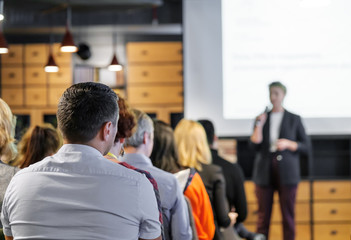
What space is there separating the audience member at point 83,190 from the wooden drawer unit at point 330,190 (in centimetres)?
403

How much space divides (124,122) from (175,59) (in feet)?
16.5

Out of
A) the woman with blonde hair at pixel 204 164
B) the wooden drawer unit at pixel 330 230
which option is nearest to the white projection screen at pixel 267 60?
the wooden drawer unit at pixel 330 230

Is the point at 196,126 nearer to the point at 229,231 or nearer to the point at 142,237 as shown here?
the point at 229,231

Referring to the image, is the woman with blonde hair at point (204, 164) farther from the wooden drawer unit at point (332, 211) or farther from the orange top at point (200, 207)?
the wooden drawer unit at point (332, 211)

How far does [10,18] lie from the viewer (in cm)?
688

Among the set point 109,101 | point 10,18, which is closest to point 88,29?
point 10,18

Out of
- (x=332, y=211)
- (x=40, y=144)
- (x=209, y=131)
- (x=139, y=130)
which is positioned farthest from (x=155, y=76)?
(x=139, y=130)

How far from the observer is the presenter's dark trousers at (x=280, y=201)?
4477mm

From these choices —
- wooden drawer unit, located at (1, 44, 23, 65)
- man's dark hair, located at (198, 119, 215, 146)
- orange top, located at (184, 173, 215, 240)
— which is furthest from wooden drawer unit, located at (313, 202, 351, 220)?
wooden drawer unit, located at (1, 44, 23, 65)

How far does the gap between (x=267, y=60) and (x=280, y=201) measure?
1356mm

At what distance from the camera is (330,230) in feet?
16.7

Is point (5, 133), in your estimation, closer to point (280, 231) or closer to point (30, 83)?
point (280, 231)

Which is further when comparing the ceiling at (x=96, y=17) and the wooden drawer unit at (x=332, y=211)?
the ceiling at (x=96, y=17)

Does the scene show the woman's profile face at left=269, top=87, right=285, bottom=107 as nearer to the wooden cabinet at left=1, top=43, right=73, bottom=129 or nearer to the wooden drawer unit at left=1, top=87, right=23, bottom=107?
the wooden cabinet at left=1, top=43, right=73, bottom=129
